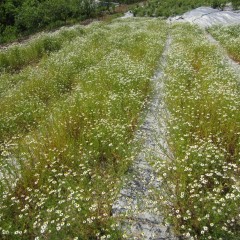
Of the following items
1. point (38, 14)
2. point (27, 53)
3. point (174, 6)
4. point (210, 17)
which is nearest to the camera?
point (27, 53)

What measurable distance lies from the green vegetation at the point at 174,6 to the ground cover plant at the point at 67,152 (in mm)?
26245

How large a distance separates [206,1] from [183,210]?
37015 mm

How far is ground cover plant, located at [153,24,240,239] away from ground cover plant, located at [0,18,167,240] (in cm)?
82

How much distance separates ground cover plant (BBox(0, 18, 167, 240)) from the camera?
4.04 metres

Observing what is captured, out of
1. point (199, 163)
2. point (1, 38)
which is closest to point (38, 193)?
point (199, 163)

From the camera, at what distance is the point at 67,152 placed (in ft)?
18.2

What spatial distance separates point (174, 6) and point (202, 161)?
126ft

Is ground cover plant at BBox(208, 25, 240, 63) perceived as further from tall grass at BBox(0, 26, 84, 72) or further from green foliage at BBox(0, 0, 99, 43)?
green foliage at BBox(0, 0, 99, 43)

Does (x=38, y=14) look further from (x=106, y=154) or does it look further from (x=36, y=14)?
(x=106, y=154)

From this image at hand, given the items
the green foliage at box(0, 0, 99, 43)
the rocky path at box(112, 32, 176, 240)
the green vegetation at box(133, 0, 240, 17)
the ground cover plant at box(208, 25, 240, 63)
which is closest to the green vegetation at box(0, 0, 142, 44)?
the green foliage at box(0, 0, 99, 43)

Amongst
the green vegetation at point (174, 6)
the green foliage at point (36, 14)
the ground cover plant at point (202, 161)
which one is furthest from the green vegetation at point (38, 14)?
the ground cover plant at point (202, 161)

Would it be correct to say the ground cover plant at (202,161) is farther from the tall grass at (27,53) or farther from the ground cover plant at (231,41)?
the tall grass at (27,53)

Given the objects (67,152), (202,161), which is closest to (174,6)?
(67,152)

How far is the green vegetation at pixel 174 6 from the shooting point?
107 feet
